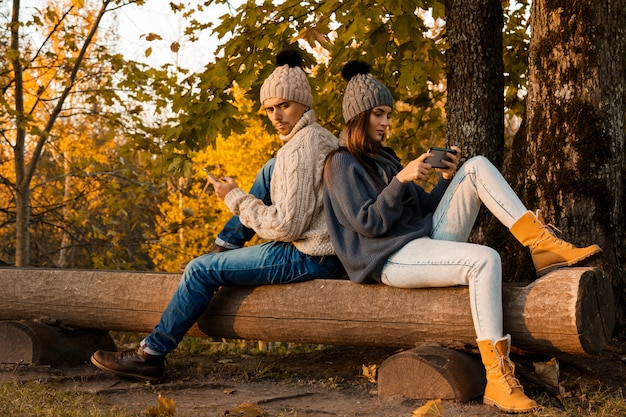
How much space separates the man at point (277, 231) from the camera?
427 centimetres

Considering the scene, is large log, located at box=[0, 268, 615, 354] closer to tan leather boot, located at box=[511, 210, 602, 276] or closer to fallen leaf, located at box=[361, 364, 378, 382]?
tan leather boot, located at box=[511, 210, 602, 276]

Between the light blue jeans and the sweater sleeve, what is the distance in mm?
573

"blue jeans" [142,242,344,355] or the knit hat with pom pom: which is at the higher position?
the knit hat with pom pom

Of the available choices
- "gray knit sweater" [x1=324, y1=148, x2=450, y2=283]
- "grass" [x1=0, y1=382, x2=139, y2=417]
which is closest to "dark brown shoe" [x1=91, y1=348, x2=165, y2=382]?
"grass" [x1=0, y1=382, x2=139, y2=417]

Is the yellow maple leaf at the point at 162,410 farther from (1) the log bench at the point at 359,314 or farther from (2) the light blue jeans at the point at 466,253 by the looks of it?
(2) the light blue jeans at the point at 466,253

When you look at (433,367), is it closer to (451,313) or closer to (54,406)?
(451,313)

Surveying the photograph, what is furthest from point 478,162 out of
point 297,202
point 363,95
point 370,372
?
point 370,372

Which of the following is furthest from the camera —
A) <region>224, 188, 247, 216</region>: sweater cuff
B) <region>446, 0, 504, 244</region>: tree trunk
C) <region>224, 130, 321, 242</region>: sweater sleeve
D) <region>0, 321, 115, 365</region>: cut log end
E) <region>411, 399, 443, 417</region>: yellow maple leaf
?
<region>446, 0, 504, 244</region>: tree trunk

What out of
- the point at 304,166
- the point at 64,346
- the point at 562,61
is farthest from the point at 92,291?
the point at 562,61

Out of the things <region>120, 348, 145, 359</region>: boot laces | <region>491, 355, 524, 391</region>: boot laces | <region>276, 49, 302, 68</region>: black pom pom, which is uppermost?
<region>276, 49, 302, 68</region>: black pom pom

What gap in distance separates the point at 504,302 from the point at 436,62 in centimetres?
294

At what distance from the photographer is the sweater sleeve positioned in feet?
13.9

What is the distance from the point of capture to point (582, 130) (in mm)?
5148

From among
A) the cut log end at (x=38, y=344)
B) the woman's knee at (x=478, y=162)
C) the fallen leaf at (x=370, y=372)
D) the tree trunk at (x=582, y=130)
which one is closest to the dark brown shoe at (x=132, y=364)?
the cut log end at (x=38, y=344)
